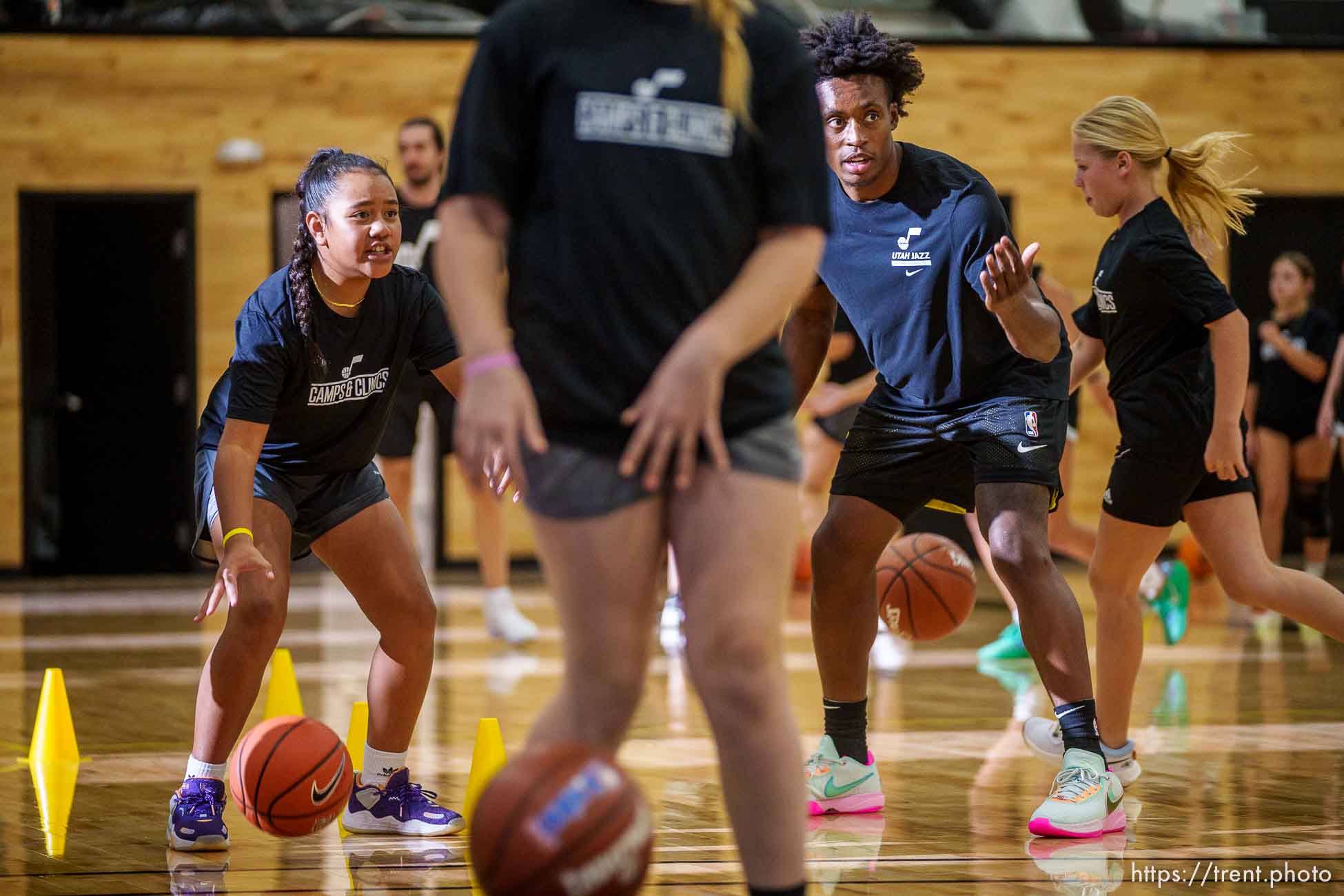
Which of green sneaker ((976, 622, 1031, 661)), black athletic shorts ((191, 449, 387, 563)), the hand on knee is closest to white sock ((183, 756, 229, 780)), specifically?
the hand on knee

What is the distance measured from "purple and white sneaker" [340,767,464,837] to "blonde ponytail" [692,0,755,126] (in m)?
2.22

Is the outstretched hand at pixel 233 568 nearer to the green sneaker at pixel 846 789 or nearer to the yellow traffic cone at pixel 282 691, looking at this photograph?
the green sneaker at pixel 846 789

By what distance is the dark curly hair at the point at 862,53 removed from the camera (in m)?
4.01

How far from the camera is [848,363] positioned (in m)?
10.9

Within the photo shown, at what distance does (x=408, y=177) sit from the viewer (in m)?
7.80

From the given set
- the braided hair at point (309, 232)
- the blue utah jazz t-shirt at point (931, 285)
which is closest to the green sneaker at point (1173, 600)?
the blue utah jazz t-shirt at point (931, 285)

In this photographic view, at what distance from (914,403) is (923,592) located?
64.9 inches

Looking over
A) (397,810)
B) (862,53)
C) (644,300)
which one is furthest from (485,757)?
(644,300)

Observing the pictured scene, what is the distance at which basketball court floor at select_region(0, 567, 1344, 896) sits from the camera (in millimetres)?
3531

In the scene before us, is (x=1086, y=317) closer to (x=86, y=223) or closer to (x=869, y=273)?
(x=869, y=273)

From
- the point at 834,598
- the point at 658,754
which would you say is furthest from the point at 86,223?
the point at 834,598

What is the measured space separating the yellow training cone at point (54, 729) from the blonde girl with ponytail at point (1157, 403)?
123 inches

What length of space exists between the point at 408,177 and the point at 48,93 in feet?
18.0

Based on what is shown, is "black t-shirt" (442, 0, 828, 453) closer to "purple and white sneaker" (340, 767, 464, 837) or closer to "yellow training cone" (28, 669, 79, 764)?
"purple and white sneaker" (340, 767, 464, 837)
